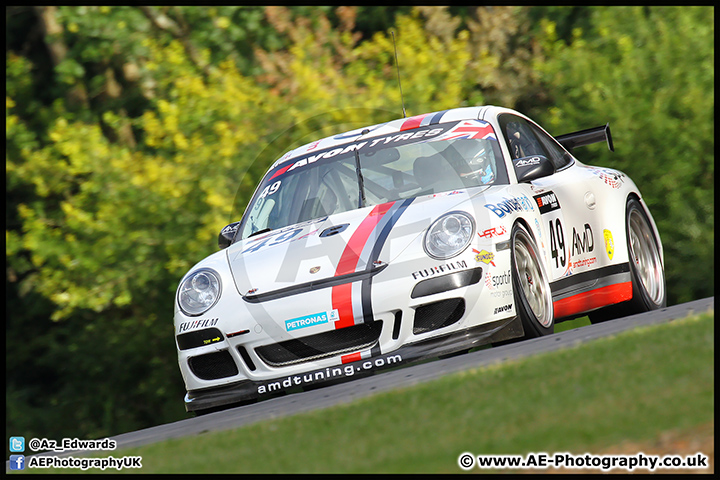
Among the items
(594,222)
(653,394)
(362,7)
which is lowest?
(653,394)

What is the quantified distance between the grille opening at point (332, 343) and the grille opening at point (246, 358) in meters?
0.18

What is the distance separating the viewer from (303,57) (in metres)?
15.4

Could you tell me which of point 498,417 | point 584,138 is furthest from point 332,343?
point 584,138

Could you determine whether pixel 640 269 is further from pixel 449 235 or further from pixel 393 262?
pixel 393 262

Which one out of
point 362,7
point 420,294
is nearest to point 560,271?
point 420,294

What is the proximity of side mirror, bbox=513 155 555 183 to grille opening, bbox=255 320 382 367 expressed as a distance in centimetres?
157

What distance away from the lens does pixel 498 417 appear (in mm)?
3920

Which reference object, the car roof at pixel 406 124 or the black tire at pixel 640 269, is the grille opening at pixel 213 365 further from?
the black tire at pixel 640 269

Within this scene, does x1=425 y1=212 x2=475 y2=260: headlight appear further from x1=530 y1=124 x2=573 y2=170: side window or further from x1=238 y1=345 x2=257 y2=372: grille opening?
x1=530 y1=124 x2=573 y2=170: side window

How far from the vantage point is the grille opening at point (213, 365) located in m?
6.10

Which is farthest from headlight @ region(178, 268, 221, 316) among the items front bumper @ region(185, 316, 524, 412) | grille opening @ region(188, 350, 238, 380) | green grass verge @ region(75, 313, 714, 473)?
green grass verge @ region(75, 313, 714, 473)

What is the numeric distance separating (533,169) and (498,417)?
3.02 meters

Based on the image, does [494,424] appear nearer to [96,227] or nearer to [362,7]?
[96,227]

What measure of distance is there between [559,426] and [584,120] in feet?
42.2
